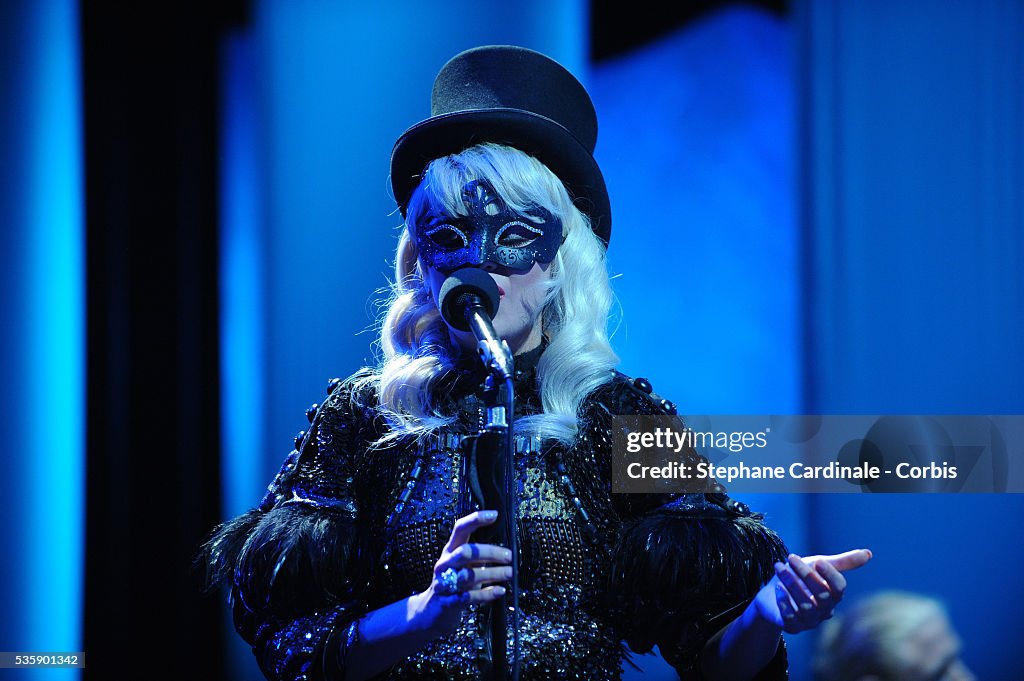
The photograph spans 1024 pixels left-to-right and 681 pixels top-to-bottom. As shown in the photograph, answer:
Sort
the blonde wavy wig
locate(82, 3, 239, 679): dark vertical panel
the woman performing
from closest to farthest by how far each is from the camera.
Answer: the woman performing → the blonde wavy wig → locate(82, 3, 239, 679): dark vertical panel

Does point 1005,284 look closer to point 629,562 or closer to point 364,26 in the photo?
point 629,562

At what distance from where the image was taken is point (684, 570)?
4.78 ft

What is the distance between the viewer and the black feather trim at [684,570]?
1.46 metres

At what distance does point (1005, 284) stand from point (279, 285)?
1486 millimetres

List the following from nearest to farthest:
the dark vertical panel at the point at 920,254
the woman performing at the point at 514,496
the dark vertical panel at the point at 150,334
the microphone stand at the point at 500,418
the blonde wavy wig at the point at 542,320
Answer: the microphone stand at the point at 500,418 → the woman performing at the point at 514,496 → the blonde wavy wig at the point at 542,320 → the dark vertical panel at the point at 920,254 → the dark vertical panel at the point at 150,334

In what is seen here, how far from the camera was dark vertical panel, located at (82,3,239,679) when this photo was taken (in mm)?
2104

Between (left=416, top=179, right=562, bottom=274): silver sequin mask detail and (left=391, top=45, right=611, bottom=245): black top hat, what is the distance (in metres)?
0.11

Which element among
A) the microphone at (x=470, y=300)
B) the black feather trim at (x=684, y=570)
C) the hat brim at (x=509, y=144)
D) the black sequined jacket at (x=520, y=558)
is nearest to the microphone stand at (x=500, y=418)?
the microphone at (x=470, y=300)

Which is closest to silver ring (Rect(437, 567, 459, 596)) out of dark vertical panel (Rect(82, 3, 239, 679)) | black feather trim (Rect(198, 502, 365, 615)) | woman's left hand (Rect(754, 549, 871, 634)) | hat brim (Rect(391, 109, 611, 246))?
black feather trim (Rect(198, 502, 365, 615))

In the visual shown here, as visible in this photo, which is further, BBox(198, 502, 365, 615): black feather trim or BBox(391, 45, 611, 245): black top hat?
BBox(391, 45, 611, 245): black top hat

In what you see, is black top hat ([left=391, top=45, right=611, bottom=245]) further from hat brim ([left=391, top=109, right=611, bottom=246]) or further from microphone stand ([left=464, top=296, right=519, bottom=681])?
microphone stand ([left=464, top=296, right=519, bottom=681])

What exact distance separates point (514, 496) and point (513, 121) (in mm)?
595

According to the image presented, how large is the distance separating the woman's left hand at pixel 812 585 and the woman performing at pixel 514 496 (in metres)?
0.07

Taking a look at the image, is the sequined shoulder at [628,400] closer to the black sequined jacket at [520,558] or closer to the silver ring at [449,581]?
the black sequined jacket at [520,558]
